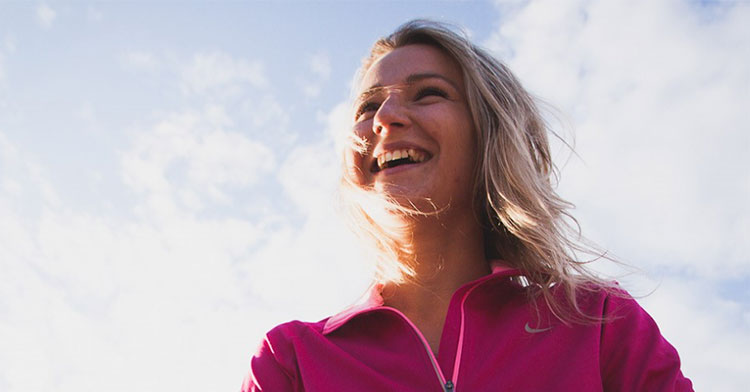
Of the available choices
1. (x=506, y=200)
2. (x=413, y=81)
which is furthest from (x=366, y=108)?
(x=506, y=200)

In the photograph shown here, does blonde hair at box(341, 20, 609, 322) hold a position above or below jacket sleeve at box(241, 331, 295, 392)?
above

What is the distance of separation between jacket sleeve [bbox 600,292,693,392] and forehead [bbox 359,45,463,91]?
4.17ft

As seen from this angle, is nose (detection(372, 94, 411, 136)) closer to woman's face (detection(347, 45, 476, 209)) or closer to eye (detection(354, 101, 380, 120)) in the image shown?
woman's face (detection(347, 45, 476, 209))

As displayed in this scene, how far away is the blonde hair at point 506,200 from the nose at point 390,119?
0.14 meters

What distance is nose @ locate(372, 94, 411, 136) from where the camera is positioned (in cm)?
292

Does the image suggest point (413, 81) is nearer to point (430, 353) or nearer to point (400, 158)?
point (400, 158)

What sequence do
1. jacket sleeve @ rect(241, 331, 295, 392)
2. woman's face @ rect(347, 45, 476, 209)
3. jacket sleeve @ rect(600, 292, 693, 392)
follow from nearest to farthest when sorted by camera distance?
1. jacket sleeve @ rect(600, 292, 693, 392)
2. jacket sleeve @ rect(241, 331, 295, 392)
3. woman's face @ rect(347, 45, 476, 209)

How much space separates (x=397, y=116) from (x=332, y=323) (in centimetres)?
92

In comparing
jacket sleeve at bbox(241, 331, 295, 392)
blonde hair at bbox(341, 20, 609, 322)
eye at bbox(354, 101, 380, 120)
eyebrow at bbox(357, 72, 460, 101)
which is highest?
eyebrow at bbox(357, 72, 460, 101)

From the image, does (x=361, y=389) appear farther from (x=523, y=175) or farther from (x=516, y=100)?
(x=516, y=100)

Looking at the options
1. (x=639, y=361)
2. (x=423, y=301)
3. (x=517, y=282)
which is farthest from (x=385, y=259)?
(x=639, y=361)

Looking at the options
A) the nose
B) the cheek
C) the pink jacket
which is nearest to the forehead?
the nose

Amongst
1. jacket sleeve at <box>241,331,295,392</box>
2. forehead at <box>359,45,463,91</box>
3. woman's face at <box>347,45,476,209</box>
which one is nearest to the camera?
jacket sleeve at <box>241,331,295,392</box>

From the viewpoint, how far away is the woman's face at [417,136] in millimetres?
2879
